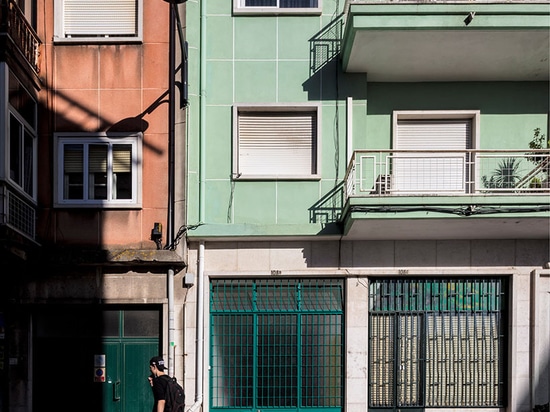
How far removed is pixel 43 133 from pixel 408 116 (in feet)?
21.8

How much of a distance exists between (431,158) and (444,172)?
642 millimetres

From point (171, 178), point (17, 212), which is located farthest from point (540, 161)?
point (17, 212)

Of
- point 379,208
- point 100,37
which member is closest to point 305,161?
point 379,208

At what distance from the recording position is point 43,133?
38.7 feet

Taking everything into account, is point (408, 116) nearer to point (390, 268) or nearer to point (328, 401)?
point (390, 268)

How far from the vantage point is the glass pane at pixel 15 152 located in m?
11.0

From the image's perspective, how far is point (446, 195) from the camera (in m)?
10.7

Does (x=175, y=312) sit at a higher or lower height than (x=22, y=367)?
→ higher

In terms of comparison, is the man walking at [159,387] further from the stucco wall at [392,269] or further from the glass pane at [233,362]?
the glass pane at [233,362]

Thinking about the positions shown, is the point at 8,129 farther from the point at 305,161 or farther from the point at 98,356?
the point at 305,161

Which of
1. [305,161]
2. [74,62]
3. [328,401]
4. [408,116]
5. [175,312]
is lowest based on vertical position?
[328,401]

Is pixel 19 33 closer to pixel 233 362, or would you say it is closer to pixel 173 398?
pixel 173 398

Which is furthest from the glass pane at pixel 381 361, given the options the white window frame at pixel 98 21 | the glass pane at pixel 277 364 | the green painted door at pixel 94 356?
the white window frame at pixel 98 21

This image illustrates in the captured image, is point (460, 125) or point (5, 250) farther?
point (460, 125)
